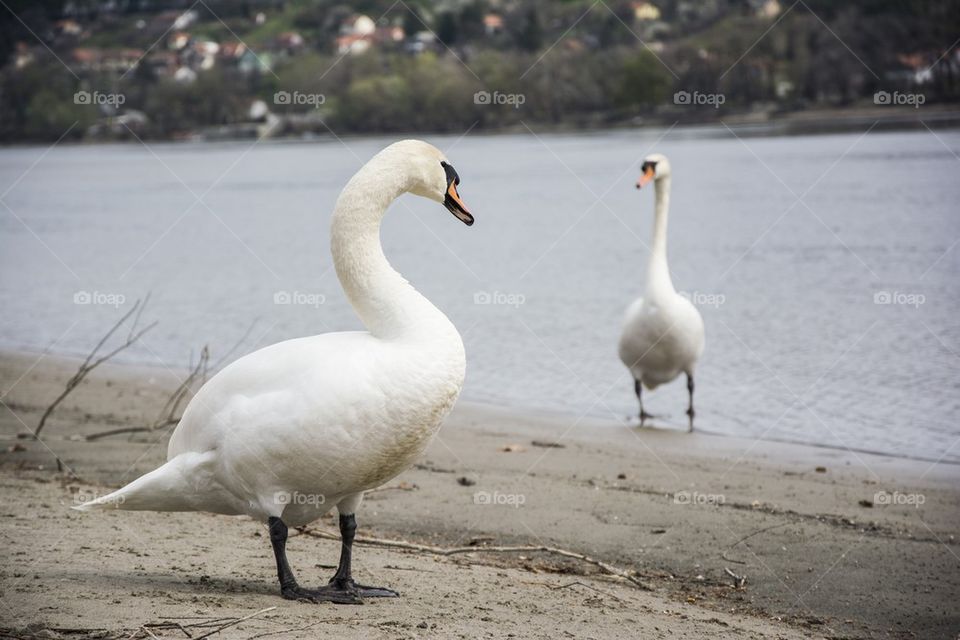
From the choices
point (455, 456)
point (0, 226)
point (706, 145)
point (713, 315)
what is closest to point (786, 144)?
point (706, 145)

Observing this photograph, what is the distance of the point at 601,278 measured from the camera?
20.9 m

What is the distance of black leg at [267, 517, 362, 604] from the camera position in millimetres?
5051

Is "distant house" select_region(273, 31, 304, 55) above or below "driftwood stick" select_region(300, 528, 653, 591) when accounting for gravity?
above

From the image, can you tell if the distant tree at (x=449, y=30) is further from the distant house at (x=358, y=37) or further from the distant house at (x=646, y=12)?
the distant house at (x=646, y=12)

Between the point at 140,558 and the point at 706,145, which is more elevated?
the point at 706,145

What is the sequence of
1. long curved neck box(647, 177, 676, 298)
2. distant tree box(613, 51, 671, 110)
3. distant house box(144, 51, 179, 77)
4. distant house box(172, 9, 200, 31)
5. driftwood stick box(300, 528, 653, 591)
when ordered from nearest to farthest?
driftwood stick box(300, 528, 653, 591) → long curved neck box(647, 177, 676, 298) → distant tree box(613, 51, 671, 110) → distant house box(144, 51, 179, 77) → distant house box(172, 9, 200, 31)

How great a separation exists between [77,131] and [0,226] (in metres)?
80.0

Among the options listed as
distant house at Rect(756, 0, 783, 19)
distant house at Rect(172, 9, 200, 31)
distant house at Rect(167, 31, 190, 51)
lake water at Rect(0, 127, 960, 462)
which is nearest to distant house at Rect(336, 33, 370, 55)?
distant house at Rect(167, 31, 190, 51)

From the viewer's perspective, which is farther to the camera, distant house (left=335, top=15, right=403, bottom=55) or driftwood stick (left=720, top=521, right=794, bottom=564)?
distant house (left=335, top=15, right=403, bottom=55)

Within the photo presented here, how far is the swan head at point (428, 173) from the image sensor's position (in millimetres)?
5223

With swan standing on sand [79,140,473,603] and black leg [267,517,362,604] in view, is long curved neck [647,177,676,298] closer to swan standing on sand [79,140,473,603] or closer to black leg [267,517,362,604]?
swan standing on sand [79,140,473,603]

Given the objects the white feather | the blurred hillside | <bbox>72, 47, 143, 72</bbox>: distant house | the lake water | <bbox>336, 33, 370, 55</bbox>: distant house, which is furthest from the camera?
<bbox>336, 33, 370, 55</bbox>: distant house

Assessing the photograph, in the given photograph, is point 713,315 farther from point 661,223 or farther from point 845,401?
point 845,401

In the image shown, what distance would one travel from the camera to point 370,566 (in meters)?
5.91
